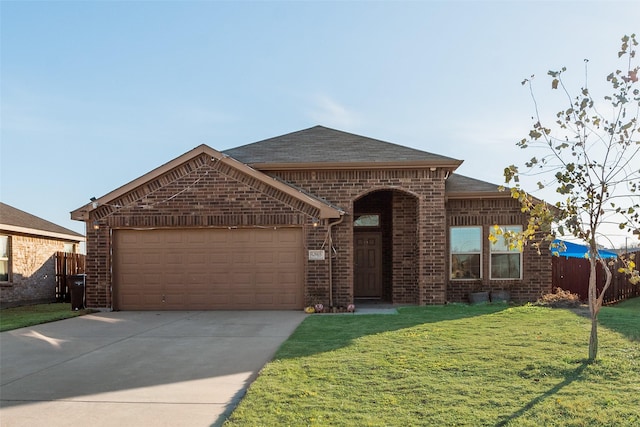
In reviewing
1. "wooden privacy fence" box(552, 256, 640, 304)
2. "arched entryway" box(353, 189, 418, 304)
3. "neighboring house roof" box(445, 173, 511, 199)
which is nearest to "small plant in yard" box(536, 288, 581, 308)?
"wooden privacy fence" box(552, 256, 640, 304)

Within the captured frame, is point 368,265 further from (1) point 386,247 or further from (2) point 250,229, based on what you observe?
(2) point 250,229

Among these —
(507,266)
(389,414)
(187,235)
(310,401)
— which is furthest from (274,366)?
(507,266)

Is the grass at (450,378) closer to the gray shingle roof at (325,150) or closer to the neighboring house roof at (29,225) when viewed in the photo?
the gray shingle roof at (325,150)

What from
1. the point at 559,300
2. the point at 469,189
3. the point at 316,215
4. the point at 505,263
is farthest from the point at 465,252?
the point at 316,215

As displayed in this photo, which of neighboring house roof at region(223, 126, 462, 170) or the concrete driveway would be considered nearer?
the concrete driveway

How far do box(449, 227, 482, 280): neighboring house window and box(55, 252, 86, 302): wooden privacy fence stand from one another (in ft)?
46.8

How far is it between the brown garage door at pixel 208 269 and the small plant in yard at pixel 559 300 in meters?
6.50

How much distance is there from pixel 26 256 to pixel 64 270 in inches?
80.0

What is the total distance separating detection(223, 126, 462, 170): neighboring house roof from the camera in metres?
13.3

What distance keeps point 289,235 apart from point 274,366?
21.9 ft

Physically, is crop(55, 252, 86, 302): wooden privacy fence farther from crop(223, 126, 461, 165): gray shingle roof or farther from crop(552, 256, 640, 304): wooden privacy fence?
crop(552, 256, 640, 304): wooden privacy fence

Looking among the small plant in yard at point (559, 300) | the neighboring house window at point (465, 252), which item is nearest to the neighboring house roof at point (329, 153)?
the neighboring house window at point (465, 252)

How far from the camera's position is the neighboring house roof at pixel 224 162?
12505 mm

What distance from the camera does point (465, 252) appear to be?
46.6ft
